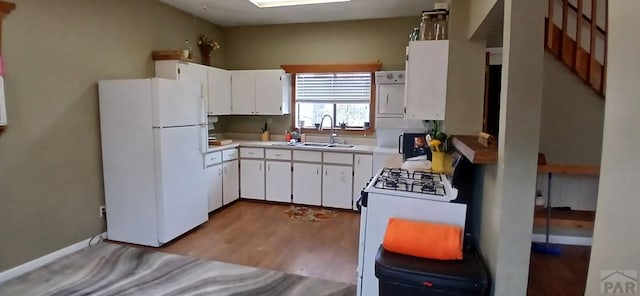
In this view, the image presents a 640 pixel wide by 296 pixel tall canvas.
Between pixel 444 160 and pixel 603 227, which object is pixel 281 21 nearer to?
pixel 444 160

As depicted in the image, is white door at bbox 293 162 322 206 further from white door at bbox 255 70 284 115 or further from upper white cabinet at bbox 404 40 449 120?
upper white cabinet at bbox 404 40 449 120

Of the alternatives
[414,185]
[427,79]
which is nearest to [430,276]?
A: [414,185]

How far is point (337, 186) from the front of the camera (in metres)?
4.74

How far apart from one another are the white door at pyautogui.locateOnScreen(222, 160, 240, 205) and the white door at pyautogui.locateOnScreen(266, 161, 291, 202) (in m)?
0.45

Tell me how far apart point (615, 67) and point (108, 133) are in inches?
154

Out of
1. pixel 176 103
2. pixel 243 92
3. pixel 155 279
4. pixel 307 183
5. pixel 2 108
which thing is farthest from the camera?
pixel 243 92

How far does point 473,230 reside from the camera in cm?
224

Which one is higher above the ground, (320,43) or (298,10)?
(298,10)

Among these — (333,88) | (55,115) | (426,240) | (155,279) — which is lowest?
(155,279)

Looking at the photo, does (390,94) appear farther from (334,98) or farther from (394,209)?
(394,209)

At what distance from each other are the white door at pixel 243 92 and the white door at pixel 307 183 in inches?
46.7

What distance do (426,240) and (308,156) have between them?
120 inches

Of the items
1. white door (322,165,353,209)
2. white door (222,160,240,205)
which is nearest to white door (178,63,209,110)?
white door (222,160,240,205)

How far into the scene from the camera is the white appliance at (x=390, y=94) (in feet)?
15.0
